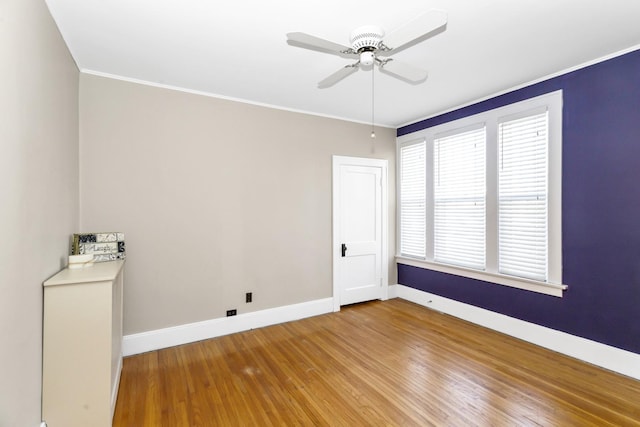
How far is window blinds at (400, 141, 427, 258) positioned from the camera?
14.3ft

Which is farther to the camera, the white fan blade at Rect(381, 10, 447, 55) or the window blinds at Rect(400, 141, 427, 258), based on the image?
the window blinds at Rect(400, 141, 427, 258)

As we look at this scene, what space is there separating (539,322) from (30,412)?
405 centimetres

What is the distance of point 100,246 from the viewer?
98.6 inches

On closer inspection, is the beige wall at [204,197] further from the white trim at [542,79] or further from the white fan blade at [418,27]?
the white fan blade at [418,27]

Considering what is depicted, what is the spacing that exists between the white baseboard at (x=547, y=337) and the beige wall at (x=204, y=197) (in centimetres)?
162

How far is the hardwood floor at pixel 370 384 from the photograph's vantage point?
6.69 feet

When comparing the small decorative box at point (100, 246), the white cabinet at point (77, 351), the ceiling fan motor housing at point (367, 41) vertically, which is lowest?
the white cabinet at point (77, 351)

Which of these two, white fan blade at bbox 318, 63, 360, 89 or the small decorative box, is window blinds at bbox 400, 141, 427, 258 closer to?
white fan blade at bbox 318, 63, 360, 89

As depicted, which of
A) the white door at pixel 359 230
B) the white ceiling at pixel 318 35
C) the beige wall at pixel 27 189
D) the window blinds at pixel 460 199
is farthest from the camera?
the white door at pixel 359 230

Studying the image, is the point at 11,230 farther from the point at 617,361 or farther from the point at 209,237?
the point at 617,361

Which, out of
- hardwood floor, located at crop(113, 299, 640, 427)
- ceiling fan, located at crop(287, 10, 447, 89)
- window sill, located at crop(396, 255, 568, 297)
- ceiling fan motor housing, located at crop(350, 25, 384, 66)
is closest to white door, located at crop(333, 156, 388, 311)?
window sill, located at crop(396, 255, 568, 297)

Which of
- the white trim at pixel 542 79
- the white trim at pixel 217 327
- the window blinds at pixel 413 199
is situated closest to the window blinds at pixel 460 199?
the window blinds at pixel 413 199

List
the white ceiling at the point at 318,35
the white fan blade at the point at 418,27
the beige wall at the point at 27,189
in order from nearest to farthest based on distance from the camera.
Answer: the beige wall at the point at 27,189, the white fan blade at the point at 418,27, the white ceiling at the point at 318,35

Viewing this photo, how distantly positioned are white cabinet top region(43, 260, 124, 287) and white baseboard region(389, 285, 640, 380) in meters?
3.71
